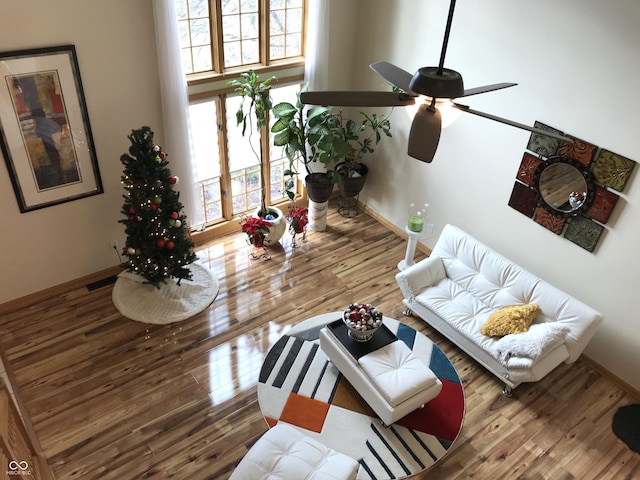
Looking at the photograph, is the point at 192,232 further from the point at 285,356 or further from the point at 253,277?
the point at 285,356

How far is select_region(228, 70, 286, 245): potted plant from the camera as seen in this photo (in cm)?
527

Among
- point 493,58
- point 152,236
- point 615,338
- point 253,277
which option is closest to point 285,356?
point 253,277

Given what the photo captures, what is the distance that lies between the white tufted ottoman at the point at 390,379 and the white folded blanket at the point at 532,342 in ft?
2.17

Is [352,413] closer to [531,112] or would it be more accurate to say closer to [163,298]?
[163,298]

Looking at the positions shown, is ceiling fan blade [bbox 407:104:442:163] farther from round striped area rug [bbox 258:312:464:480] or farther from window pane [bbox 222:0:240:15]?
window pane [bbox 222:0:240:15]

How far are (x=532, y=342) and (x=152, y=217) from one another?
11.1ft

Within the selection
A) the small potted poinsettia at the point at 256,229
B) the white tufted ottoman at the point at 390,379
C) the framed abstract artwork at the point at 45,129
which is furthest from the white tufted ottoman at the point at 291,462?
the framed abstract artwork at the point at 45,129

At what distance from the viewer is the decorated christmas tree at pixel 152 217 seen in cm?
468

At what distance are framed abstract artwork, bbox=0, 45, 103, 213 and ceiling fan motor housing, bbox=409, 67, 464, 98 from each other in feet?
10.4

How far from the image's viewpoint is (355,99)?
286 cm

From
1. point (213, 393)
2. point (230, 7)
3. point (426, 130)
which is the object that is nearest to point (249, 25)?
point (230, 7)

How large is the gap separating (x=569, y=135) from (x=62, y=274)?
481 centimetres

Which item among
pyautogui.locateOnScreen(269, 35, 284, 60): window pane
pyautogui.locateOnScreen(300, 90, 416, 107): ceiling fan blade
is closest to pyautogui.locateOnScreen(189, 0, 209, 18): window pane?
pyautogui.locateOnScreen(269, 35, 284, 60): window pane

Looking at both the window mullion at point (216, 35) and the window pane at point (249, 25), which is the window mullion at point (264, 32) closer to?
the window pane at point (249, 25)
